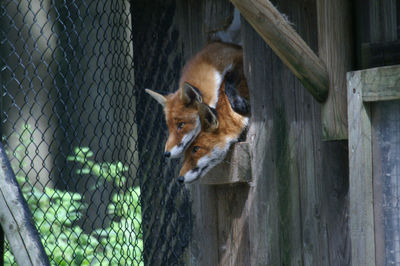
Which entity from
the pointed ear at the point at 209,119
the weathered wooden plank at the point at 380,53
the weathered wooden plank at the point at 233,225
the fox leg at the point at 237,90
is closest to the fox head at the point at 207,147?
the pointed ear at the point at 209,119

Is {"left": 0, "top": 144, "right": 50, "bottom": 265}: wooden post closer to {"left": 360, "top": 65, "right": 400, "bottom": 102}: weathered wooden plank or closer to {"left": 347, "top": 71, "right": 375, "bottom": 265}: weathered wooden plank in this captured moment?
{"left": 347, "top": 71, "right": 375, "bottom": 265}: weathered wooden plank

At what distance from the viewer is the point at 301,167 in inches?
140

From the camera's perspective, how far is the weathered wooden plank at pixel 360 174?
110 inches

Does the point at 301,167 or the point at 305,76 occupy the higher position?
the point at 305,76

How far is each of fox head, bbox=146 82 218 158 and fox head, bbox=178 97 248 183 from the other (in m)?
0.04

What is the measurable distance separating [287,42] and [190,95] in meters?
0.90

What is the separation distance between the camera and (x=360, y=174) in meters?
2.83

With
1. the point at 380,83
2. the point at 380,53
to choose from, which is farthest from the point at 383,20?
the point at 380,83

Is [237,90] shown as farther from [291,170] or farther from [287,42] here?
[287,42]

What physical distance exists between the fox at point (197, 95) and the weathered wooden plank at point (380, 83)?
1165mm

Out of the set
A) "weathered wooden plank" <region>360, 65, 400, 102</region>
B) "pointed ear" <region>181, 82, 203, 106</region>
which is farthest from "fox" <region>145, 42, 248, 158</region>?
"weathered wooden plank" <region>360, 65, 400, 102</region>

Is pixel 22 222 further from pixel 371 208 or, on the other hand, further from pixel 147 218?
pixel 371 208

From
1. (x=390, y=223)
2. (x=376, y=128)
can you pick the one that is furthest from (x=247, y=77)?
(x=390, y=223)

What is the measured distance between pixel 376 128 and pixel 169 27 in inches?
89.4
